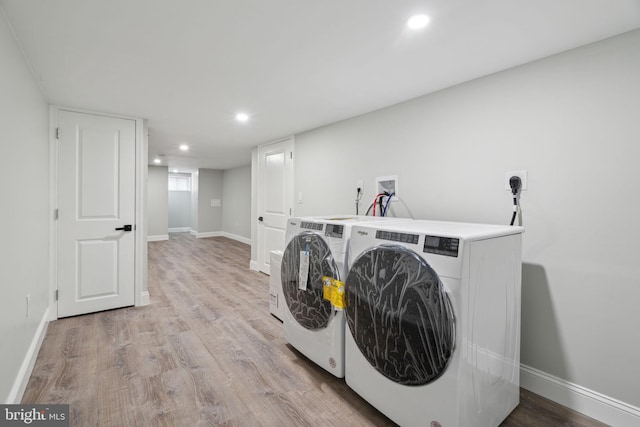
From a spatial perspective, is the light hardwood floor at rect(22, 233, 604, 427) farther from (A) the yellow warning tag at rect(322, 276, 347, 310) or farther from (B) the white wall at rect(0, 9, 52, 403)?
(A) the yellow warning tag at rect(322, 276, 347, 310)

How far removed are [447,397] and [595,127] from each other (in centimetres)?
166

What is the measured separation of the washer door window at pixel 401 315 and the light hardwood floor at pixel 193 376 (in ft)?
1.43

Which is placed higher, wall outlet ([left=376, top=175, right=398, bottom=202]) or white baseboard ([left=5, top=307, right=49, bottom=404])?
wall outlet ([left=376, top=175, right=398, bottom=202])

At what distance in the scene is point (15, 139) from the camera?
1.74 metres

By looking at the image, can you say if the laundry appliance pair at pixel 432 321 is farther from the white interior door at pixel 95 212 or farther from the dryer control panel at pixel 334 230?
the white interior door at pixel 95 212

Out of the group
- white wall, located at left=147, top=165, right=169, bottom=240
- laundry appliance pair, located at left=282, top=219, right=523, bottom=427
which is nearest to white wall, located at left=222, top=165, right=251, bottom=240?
white wall, located at left=147, top=165, right=169, bottom=240

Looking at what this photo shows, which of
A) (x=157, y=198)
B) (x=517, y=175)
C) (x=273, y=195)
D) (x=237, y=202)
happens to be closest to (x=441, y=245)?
(x=517, y=175)

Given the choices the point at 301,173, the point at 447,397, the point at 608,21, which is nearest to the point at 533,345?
the point at 447,397

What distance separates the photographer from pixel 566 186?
1.77m

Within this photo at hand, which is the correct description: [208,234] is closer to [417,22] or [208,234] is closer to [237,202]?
[237,202]

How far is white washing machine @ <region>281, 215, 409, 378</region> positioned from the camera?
6.20 feet

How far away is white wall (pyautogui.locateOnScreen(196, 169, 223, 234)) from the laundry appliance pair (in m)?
7.67

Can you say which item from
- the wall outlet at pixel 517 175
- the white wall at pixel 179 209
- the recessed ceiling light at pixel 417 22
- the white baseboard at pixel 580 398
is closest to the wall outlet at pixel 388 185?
the wall outlet at pixel 517 175

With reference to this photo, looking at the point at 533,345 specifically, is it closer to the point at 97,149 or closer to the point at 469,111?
the point at 469,111
